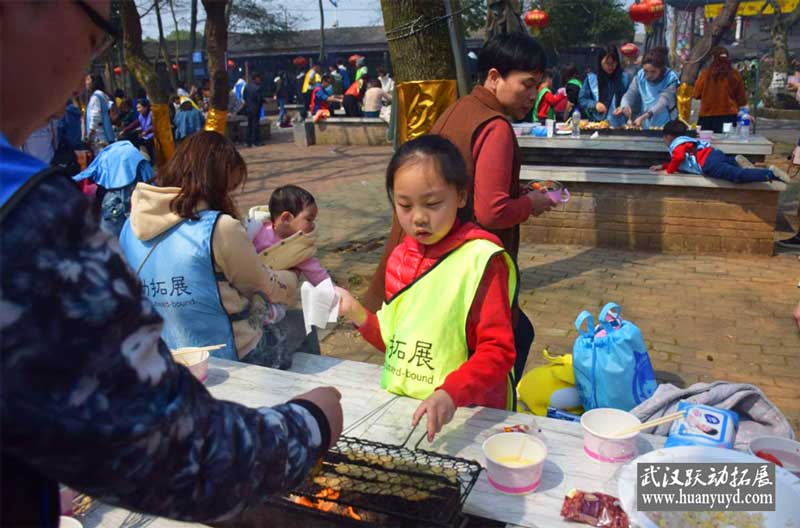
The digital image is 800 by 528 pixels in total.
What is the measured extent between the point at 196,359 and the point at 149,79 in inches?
252

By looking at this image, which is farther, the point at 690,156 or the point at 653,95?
the point at 653,95

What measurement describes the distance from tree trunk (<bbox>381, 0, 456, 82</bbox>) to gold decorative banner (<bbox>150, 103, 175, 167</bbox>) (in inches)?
163

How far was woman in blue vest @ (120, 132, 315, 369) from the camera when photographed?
8.43 ft

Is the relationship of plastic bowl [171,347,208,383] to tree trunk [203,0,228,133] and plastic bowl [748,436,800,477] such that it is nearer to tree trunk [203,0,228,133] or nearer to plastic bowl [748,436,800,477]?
plastic bowl [748,436,800,477]

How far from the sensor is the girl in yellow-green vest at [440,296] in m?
1.98

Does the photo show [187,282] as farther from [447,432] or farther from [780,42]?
[780,42]

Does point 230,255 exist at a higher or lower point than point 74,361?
lower

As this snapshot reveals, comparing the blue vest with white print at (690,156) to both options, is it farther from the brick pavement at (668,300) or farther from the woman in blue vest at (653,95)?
the woman in blue vest at (653,95)

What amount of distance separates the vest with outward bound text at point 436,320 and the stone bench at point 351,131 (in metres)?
12.9

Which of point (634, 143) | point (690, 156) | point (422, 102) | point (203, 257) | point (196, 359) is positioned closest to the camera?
point (196, 359)

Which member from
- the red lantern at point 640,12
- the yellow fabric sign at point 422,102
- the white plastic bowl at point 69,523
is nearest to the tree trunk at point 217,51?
the yellow fabric sign at point 422,102

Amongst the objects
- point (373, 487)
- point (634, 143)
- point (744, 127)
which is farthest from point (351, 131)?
point (373, 487)

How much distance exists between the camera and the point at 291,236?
322 cm

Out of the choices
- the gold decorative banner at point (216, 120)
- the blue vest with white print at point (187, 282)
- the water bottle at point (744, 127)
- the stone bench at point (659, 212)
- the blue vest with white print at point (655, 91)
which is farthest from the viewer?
the blue vest with white print at point (655, 91)
